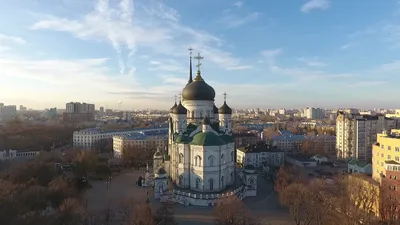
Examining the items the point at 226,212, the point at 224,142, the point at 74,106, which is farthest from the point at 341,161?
the point at 74,106

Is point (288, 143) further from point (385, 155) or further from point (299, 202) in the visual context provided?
point (299, 202)

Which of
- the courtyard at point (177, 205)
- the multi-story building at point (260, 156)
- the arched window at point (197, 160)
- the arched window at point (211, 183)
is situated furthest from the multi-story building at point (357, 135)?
the arched window at point (197, 160)

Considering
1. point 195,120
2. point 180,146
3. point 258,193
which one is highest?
point 195,120

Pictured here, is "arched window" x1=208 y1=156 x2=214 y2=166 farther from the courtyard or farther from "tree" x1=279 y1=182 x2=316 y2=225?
"tree" x1=279 y1=182 x2=316 y2=225

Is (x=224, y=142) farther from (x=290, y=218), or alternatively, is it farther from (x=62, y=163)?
(x=62, y=163)

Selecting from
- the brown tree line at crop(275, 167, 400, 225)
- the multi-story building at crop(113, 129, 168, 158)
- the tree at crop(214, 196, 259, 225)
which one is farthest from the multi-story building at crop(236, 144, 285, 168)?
the tree at crop(214, 196, 259, 225)

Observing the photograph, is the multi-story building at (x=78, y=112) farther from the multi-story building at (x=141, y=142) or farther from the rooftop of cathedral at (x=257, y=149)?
the rooftop of cathedral at (x=257, y=149)
